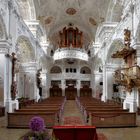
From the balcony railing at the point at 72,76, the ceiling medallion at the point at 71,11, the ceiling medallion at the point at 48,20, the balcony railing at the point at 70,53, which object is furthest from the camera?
the balcony railing at the point at 72,76

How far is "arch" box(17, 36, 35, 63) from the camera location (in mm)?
18841

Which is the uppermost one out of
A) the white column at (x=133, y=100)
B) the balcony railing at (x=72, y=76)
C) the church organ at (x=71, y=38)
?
the church organ at (x=71, y=38)

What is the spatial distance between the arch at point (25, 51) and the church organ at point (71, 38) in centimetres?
1048

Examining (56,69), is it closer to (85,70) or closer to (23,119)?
(85,70)

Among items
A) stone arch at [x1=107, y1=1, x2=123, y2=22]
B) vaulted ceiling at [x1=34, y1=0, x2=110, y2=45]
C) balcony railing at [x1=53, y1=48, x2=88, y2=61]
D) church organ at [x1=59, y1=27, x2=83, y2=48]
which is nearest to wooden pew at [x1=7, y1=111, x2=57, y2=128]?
stone arch at [x1=107, y1=1, x2=123, y2=22]

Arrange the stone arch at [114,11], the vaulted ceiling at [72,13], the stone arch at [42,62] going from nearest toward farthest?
the stone arch at [114,11], the vaulted ceiling at [72,13], the stone arch at [42,62]

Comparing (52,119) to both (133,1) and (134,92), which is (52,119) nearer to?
(134,92)

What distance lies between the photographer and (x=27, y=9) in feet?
68.2

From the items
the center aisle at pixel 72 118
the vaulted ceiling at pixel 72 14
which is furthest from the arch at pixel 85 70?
the center aisle at pixel 72 118

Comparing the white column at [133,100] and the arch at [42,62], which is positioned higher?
the arch at [42,62]

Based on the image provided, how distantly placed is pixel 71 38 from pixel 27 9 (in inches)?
458

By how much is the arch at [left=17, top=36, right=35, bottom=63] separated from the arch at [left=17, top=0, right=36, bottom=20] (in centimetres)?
251

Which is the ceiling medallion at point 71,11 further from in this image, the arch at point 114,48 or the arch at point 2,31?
the arch at point 2,31

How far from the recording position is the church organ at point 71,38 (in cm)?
3105
